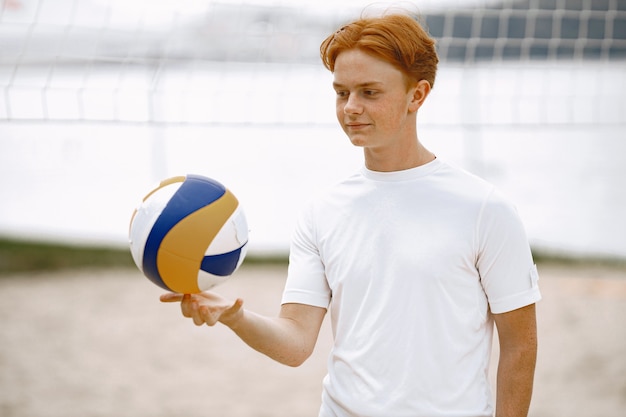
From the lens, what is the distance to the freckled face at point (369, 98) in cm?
187

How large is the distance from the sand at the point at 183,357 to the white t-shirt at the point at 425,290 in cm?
260

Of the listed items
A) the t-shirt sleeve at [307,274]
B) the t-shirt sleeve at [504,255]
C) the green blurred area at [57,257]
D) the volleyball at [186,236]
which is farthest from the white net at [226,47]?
the t-shirt sleeve at [504,255]

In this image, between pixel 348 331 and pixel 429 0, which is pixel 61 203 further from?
pixel 348 331

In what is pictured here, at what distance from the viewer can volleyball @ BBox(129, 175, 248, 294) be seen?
1.92 meters

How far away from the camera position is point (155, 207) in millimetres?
1980

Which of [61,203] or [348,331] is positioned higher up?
[348,331]

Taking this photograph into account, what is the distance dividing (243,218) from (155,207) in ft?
0.81

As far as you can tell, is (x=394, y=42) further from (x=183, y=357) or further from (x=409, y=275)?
(x=183, y=357)

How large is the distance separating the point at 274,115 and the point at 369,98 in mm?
11278

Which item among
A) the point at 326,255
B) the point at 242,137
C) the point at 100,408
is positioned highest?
the point at 326,255

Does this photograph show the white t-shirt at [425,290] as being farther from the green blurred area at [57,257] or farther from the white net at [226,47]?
the green blurred area at [57,257]

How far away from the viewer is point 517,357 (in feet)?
6.18

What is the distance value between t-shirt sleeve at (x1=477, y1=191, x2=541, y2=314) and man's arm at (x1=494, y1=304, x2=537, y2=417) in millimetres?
41

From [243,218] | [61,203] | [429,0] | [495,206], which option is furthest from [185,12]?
[61,203]
